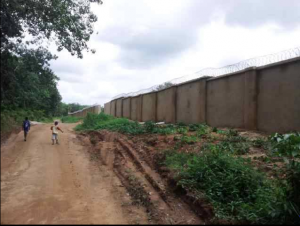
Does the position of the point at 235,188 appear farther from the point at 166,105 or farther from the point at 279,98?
the point at 166,105

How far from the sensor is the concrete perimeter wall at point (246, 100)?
8234 millimetres

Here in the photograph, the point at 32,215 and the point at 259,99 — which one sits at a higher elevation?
the point at 259,99

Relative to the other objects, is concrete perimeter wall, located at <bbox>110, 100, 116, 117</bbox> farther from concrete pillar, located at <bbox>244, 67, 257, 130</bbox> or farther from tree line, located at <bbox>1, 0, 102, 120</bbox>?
concrete pillar, located at <bbox>244, 67, 257, 130</bbox>

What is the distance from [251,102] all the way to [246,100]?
0.70 ft

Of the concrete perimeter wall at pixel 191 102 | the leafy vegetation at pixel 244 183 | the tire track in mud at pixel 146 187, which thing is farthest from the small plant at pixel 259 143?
the concrete perimeter wall at pixel 191 102

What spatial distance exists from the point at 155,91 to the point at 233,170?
12723 mm

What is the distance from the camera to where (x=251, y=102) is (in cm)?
943

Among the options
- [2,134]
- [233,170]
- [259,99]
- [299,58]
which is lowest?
[233,170]

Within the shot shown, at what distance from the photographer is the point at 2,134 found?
206cm

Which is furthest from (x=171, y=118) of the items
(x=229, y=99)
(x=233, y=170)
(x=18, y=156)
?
(x=18, y=156)

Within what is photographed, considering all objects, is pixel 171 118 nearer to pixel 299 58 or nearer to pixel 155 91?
pixel 155 91

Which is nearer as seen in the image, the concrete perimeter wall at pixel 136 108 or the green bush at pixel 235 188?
the green bush at pixel 235 188

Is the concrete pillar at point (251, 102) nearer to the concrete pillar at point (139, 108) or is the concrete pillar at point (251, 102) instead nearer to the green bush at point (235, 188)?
the green bush at point (235, 188)

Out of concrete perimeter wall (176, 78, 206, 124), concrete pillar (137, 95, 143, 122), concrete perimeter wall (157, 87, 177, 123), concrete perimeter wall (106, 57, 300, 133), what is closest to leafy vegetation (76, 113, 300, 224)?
concrete perimeter wall (106, 57, 300, 133)
